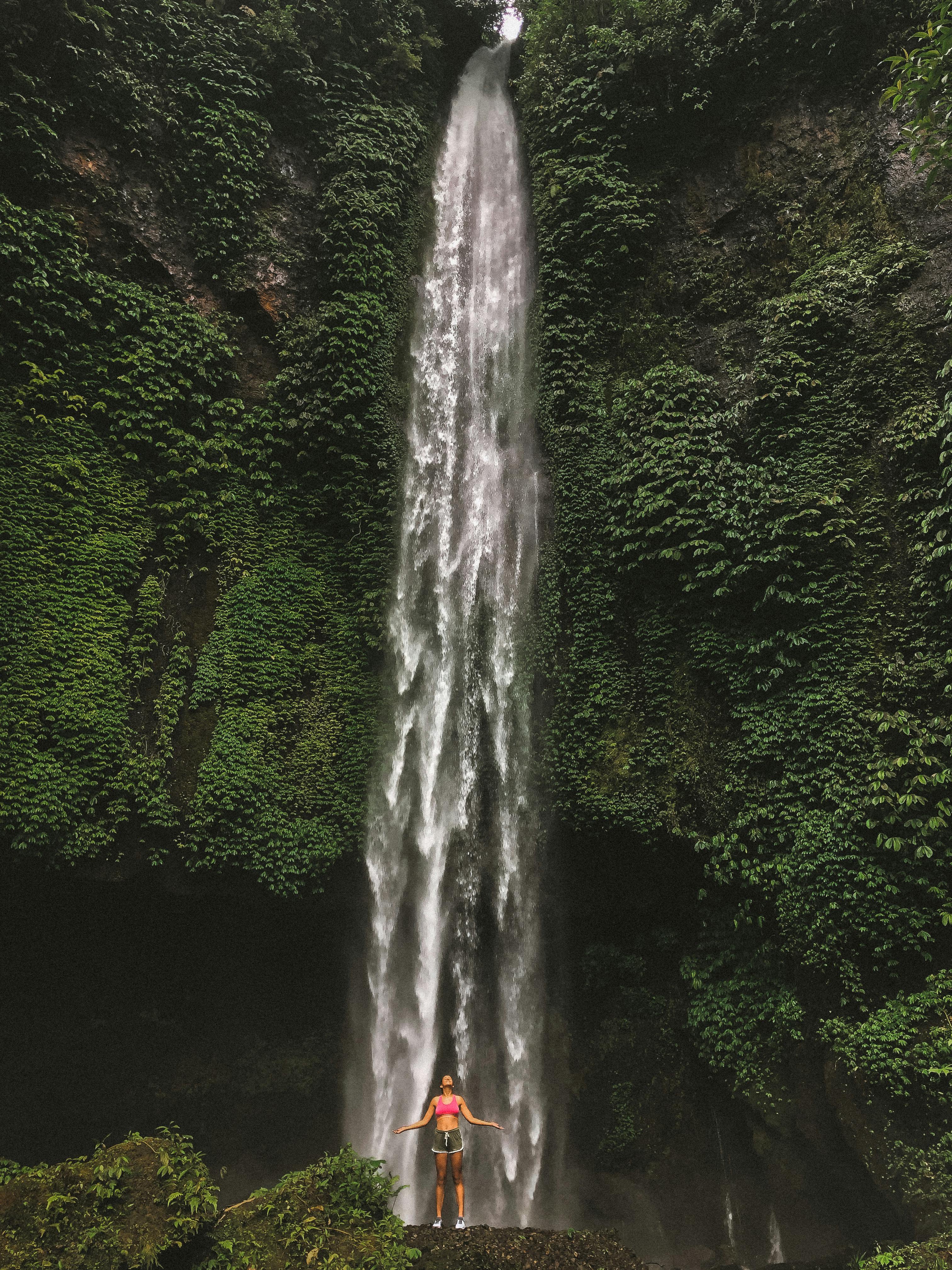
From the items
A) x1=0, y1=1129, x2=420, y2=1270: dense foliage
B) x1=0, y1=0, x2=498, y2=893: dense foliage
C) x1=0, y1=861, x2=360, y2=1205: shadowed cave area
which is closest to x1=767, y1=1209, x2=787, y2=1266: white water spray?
x1=0, y1=1129, x2=420, y2=1270: dense foliage

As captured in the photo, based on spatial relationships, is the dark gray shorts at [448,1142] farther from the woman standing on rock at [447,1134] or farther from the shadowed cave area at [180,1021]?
the shadowed cave area at [180,1021]

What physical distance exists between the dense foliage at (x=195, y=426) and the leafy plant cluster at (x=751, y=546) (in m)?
3.22

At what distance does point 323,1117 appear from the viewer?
10258mm

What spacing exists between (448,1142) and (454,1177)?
0.46 metres

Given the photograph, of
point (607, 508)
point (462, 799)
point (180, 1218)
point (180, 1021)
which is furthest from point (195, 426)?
point (180, 1218)

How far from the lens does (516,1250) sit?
19.8 ft

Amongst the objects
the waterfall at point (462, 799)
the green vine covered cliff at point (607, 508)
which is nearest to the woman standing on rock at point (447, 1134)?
the waterfall at point (462, 799)

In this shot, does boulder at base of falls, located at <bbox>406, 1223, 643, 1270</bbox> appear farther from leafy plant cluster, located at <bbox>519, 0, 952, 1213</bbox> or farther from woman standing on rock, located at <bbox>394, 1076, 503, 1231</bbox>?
leafy plant cluster, located at <bbox>519, 0, 952, 1213</bbox>

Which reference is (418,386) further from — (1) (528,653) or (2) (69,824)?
(2) (69,824)

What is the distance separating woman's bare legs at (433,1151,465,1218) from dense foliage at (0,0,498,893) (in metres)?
3.58

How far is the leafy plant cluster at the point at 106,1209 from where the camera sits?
473 centimetres

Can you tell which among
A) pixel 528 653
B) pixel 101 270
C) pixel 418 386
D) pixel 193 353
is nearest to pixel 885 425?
pixel 528 653

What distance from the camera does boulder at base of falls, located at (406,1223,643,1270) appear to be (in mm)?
5840

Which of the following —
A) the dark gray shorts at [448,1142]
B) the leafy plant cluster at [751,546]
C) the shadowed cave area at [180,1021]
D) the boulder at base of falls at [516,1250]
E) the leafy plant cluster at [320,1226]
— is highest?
the leafy plant cluster at [751,546]
